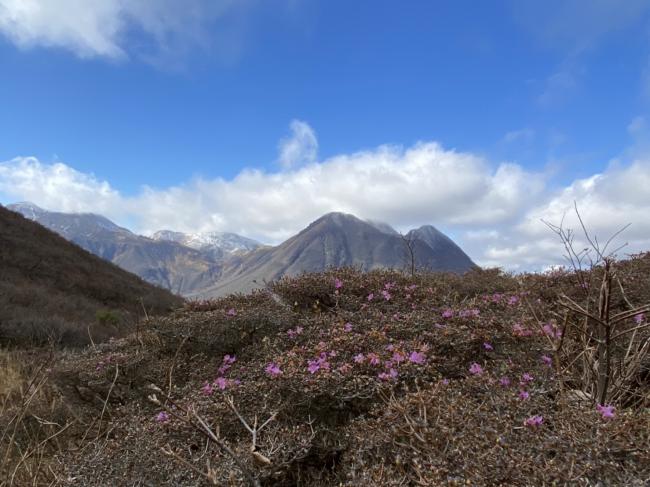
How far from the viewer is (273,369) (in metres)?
3.43

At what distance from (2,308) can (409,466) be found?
13348 millimetres

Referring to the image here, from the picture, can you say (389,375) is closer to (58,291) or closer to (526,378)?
(526,378)

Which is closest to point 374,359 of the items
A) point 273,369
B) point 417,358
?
point 417,358

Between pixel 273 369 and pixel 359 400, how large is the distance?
0.71 m

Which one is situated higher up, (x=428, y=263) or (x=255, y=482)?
(x=428, y=263)

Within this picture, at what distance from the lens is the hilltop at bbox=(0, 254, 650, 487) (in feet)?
6.93

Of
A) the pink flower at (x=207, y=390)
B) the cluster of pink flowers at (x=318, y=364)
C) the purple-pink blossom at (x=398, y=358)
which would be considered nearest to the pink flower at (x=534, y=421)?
the purple-pink blossom at (x=398, y=358)

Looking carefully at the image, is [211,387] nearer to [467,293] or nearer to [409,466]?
[409,466]

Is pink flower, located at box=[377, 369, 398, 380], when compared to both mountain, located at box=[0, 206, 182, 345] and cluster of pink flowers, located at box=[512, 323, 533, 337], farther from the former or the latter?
mountain, located at box=[0, 206, 182, 345]

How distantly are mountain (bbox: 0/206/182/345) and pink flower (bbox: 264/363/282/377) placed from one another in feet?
24.0

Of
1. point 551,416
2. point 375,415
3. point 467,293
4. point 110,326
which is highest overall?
point 467,293

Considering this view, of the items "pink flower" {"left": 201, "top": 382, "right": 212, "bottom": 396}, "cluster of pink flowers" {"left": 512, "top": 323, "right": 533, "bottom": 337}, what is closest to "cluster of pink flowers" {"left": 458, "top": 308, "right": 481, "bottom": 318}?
"cluster of pink flowers" {"left": 512, "top": 323, "right": 533, "bottom": 337}

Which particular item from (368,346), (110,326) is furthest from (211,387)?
(110,326)

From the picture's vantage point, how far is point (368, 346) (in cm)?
368
